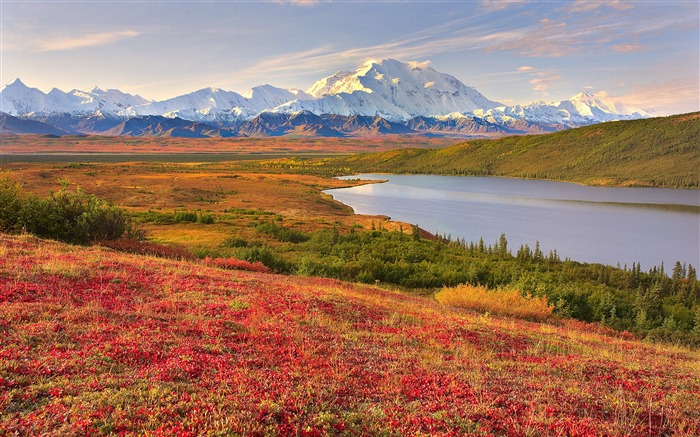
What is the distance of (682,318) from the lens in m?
26.4

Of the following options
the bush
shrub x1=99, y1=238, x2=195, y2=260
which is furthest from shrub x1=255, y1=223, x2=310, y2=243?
the bush

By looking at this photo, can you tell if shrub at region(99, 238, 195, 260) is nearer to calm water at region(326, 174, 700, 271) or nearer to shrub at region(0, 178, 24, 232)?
shrub at region(0, 178, 24, 232)

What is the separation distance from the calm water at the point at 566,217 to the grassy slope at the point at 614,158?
62.6 feet

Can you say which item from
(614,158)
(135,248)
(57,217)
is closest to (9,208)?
(57,217)

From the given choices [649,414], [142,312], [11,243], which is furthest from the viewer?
[11,243]

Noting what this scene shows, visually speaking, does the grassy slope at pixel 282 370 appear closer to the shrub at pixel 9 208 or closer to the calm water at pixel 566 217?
the shrub at pixel 9 208

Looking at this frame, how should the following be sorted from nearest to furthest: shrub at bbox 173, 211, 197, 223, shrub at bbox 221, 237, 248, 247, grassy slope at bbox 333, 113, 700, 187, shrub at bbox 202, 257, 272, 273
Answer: shrub at bbox 202, 257, 272, 273 < shrub at bbox 221, 237, 248, 247 < shrub at bbox 173, 211, 197, 223 < grassy slope at bbox 333, 113, 700, 187

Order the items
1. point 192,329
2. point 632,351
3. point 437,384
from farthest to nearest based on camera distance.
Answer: point 632,351 < point 192,329 < point 437,384

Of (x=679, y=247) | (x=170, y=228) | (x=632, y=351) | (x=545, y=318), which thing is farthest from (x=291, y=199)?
(x=632, y=351)

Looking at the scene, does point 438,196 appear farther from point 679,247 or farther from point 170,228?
point 170,228

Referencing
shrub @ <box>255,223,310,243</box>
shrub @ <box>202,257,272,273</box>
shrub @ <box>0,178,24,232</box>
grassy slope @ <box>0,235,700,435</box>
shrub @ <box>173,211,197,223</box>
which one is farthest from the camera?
shrub @ <box>173,211,197,223</box>

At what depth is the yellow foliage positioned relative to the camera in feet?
71.8

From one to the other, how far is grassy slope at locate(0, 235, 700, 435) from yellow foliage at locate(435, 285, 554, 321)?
6920 mm

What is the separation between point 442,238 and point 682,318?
2910cm
